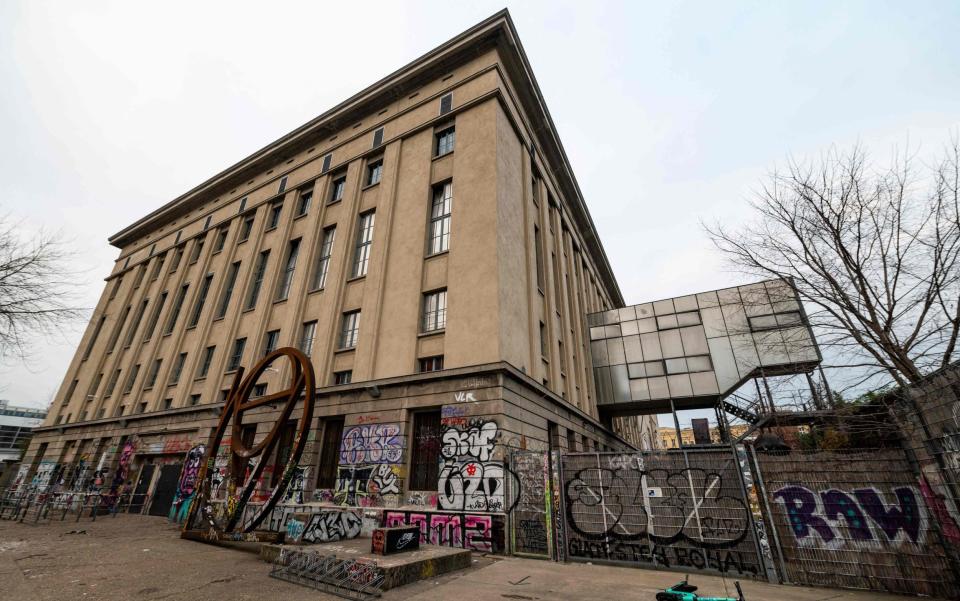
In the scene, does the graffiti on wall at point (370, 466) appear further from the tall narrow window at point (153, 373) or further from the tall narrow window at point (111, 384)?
the tall narrow window at point (111, 384)

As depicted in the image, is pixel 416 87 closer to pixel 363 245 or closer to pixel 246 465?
pixel 363 245

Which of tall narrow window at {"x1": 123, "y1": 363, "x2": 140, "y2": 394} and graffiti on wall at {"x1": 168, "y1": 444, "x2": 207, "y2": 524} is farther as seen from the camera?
tall narrow window at {"x1": 123, "y1": 363, "x2": 140, "y2": 394}

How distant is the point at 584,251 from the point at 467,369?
21.3 metres

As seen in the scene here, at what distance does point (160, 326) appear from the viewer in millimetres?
24500

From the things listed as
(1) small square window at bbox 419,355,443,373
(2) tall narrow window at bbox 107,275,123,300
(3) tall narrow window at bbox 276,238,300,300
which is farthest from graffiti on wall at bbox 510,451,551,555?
(2) tall narrow window at bbox 107,275,123,300

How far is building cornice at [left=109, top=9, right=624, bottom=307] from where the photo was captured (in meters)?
18.0

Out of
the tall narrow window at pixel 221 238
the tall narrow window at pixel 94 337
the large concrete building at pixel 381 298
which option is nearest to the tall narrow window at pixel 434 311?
the large concrete building at pixel 381 298

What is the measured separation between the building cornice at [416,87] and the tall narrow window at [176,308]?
7136 mm

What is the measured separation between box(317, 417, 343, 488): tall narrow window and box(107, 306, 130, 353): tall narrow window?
24.7 m

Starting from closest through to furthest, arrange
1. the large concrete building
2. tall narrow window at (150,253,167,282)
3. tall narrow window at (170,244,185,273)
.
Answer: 1. the large concrete building
2. tall narrow window at (170,244,185,273)
3. tall narrow window at (150,253,167,282)

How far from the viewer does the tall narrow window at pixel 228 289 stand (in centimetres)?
2191

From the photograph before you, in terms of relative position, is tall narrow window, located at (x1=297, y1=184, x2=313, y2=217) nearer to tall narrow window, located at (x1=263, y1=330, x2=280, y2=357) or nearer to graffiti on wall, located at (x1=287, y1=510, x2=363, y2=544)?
tall narrow window, located at (x1=263, y1=330, x2=280, y2=357)

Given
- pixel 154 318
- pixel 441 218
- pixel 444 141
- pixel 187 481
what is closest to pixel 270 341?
pixel 187 481

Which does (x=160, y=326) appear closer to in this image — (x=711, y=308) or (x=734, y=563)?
(x=734, y=563)
